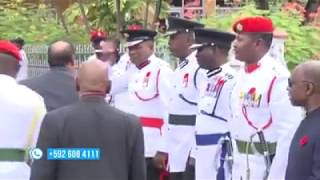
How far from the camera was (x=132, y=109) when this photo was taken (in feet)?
31.7

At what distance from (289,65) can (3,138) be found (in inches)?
261

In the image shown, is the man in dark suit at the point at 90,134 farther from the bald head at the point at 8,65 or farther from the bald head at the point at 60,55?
the bald head at the point at 60,55

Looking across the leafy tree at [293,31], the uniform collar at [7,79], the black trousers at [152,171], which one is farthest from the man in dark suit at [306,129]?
the leafy tree at [293,31]

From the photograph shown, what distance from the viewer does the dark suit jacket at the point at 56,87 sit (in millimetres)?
7598

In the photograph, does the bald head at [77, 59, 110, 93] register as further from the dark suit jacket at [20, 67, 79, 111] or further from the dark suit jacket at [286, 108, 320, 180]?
the dark suit jacket at [20, 67, 79, 111]

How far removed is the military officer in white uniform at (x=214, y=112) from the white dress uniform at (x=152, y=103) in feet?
3.75

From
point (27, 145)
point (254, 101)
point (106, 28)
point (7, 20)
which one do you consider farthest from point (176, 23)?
point (7, 20)

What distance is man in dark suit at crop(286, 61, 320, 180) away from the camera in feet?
17.1

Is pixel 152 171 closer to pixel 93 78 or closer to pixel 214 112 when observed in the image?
pixel 214 112

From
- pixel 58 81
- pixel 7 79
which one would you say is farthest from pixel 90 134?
pixel 58 81

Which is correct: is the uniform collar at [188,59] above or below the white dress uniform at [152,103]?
above

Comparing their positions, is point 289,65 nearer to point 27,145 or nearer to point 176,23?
point 176,23

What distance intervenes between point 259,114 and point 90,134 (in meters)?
1.95

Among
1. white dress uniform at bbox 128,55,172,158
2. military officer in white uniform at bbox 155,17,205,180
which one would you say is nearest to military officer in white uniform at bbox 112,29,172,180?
white dress uniform at bbox 128,55,172,158
